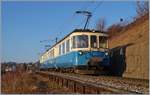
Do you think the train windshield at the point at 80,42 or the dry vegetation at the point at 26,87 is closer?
the dry vegetation at the point at 26,87

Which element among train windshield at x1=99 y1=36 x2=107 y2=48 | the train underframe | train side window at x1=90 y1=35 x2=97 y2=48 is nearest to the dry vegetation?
the train underframe

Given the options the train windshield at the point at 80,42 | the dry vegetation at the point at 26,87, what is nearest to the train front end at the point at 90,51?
the train windshield at the point at 80,42

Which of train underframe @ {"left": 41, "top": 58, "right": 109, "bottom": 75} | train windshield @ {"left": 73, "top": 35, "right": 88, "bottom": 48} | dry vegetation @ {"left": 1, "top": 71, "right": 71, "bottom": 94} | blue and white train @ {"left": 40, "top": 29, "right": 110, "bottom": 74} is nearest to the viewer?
dry vegetation @ {"left": 1, "top": 71, "right": 71, "bottom": 94}

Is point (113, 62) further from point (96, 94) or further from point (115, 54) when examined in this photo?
point (96, 94)

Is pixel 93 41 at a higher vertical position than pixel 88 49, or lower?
higher

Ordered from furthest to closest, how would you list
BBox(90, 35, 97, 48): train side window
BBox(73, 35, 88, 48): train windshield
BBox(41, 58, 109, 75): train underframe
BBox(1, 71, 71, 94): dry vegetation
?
1. BBox(90, 35, 97, 48): train side window
2. BBox(73, 35, 88, 48): train windshield
3. BBox(41, 58, 109, 75): train underframe
4. BBox(1, 71, 71, 94): dry vegetation

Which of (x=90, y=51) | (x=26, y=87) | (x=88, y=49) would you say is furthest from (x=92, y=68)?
(x=26, y=87)

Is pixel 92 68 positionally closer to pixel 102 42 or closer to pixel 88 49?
pixel 88 49

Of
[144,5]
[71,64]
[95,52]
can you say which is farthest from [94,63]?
[144,5]

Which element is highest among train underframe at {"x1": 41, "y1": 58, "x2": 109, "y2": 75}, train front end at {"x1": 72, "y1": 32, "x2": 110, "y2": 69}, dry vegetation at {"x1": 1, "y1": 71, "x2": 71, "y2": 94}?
train front end at {"x1": 72, "y1": 32, "x2": 110, "y2": 69}

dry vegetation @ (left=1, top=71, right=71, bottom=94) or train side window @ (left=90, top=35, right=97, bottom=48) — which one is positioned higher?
train side window @ (left=90, top=35, right=97, bottom=48)

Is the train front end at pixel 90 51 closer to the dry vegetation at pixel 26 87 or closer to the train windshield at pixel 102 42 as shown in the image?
the train windshield at pixel 102 42

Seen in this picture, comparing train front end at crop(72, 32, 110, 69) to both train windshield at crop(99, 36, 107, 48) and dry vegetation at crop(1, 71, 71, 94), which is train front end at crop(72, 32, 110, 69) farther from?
dry vegetation at crop(1, 71, 71, 94)

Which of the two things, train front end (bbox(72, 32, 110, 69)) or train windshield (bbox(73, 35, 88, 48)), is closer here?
train front end (bbox(72, 32, 110, 69))
